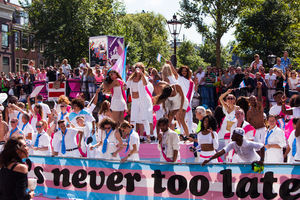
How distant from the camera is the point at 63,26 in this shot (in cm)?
3531

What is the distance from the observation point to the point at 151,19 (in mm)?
71688

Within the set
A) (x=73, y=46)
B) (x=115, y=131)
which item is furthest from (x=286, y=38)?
(x=115, y=131)

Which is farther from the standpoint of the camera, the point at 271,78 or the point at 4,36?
the point at 4,36

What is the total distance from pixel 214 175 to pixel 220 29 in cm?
2411

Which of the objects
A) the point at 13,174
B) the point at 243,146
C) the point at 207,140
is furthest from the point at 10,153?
the point at 207,140

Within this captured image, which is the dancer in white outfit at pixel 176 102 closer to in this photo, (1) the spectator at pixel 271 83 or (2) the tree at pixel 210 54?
(1) the spectator at pixel 271 83

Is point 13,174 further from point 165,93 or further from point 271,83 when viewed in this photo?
point 271,83

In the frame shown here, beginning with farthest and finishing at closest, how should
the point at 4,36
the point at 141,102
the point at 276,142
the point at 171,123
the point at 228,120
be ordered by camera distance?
the point at 4,36, the point at 141,102, the point at 171,123, the point at 228,120, the point at 276,142

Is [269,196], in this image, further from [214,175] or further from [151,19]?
[151,19]

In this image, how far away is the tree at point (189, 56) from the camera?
65.4 meters

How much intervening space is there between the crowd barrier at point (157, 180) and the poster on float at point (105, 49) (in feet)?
42.0

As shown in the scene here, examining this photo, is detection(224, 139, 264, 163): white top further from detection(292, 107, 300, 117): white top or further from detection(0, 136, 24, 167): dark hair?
detection(0, 136, 24, 167): dark hair

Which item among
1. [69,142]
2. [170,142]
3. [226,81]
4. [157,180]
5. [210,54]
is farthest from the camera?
[210,54]

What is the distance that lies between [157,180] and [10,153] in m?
2.81
